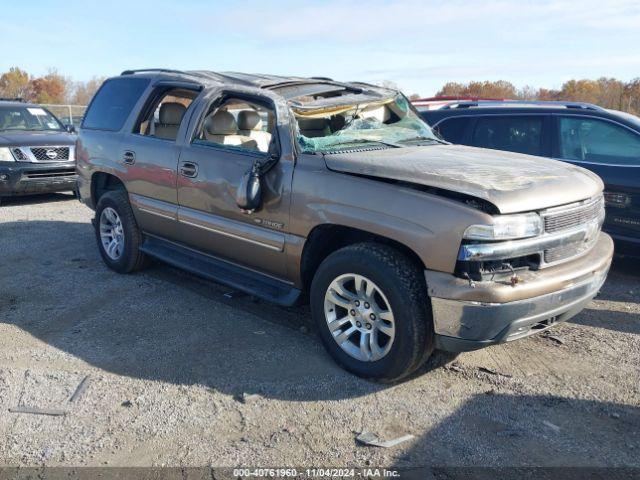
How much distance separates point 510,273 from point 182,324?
2615 mm

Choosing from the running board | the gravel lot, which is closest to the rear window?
the running board

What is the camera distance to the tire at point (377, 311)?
351cm

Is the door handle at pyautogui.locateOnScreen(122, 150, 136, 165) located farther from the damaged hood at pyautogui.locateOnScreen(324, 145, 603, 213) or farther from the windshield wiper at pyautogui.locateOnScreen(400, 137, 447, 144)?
the windshield wiper at pyautogui.locateOnScreen(400, 137, 447, 144)

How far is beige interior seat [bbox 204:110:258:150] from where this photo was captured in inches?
198

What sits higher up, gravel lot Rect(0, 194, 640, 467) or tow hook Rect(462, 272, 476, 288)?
tow hook Rect(462, 272, 476, 288)

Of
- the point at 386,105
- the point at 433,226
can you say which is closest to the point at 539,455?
the point at 433,226

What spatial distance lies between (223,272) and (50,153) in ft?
21.9

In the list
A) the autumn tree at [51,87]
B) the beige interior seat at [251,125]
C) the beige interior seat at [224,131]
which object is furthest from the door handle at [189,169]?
the autumn tree at [51,87]

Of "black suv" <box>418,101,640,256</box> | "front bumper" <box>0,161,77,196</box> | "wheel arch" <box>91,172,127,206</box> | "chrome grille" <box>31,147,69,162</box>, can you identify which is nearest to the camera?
"black suv" <box>418,101,640,256</box>

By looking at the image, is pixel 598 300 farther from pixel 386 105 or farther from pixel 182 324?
pixel 182 324

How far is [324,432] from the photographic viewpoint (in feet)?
10.7

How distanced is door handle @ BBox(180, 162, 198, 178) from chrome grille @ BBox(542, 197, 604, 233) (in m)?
2.72

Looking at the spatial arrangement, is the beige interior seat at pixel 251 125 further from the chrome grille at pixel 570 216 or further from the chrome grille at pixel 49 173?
the chrome grille at pixel 49 173

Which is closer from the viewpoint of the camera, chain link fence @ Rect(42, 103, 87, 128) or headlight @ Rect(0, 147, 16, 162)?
headlight @ Rect(0, 147, 16, 162)
